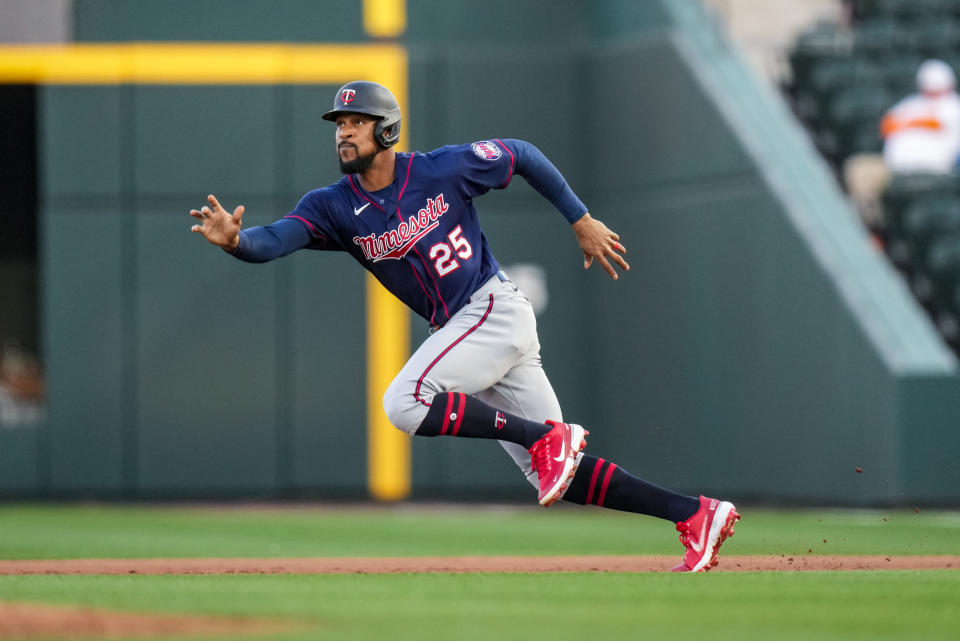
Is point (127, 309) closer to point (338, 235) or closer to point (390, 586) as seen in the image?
point (338, 235)

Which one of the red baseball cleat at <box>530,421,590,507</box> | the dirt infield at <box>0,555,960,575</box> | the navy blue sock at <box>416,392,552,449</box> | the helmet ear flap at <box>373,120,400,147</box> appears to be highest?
the helmet ear flap at <box>373,120,400,147</box>

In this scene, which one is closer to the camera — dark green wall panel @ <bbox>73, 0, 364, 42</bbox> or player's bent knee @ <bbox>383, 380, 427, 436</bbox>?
player's bent knee @ <bbox>383, 380, 427, 436</bbox>

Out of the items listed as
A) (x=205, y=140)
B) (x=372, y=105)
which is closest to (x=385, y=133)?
(x=372, y=105)

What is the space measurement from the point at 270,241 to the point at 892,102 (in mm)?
8698

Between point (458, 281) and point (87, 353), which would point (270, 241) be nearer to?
point (458, 281)

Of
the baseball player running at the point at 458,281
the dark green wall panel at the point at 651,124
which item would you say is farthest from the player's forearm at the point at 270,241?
the dark green wall panel at the point at 651,124

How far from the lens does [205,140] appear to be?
14.7m

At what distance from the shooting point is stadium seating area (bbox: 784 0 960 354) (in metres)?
12.3

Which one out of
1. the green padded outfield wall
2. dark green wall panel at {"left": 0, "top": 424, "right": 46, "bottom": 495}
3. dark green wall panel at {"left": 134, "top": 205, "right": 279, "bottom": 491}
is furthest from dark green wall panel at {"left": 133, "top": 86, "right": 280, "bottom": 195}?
dark green wall panel at {"left": 0, "top": 424, "right": 46, "bottom": 495}

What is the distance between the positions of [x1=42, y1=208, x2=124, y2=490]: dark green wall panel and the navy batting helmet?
28.2 feet

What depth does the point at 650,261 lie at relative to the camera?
1399 centimetres

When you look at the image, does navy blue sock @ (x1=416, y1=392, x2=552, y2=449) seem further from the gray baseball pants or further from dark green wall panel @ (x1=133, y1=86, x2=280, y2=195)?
dark green wall panel @ (x1=133, y1=86, x2=280, y2=195)

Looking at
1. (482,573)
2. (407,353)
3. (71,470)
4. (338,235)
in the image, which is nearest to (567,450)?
(482,573)

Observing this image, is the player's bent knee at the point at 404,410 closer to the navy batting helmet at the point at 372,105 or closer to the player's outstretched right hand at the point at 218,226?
the player's outstretched right hand at the point at 218,226
